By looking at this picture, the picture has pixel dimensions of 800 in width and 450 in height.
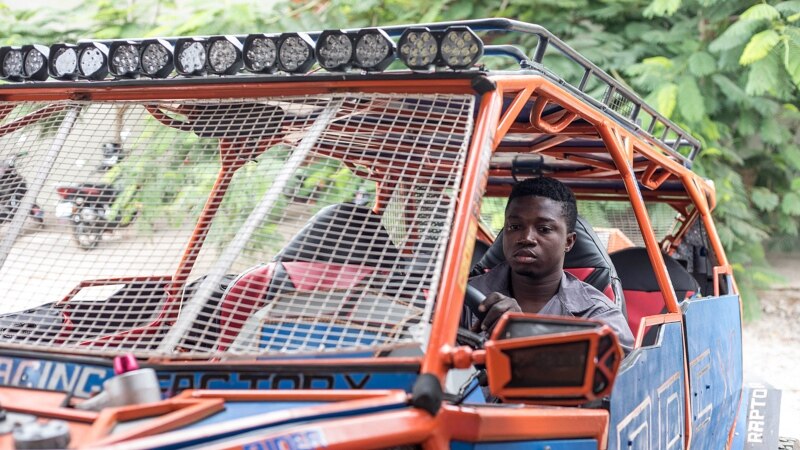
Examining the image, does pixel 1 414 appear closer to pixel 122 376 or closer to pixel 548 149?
pixel 122 376

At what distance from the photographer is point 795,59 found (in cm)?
802

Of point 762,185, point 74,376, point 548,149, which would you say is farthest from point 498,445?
point 762,185

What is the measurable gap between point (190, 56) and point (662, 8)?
20.5 feet

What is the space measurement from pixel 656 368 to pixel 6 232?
2.27 metres

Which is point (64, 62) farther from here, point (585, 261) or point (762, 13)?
point (762, 13)

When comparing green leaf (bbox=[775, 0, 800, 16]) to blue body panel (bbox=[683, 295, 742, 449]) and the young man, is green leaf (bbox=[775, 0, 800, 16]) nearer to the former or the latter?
blue body panel (bbox=[683, 295, 742, 449])

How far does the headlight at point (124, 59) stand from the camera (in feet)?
11.4

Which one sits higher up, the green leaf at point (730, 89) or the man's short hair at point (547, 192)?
the green leaf at point (730, 89)

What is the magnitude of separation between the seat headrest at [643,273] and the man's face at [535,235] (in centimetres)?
161

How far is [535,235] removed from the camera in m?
4.12

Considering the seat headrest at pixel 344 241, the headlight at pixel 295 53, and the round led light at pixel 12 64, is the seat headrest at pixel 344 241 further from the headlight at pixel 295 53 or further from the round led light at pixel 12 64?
the round led light at pixel 12 64

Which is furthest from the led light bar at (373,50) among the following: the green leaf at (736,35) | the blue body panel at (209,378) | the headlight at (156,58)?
the green leaf at (736,35)

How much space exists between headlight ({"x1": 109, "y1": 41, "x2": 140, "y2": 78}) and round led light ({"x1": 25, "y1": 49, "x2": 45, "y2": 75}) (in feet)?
1.13

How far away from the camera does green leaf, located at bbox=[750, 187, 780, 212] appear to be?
9773 mm
